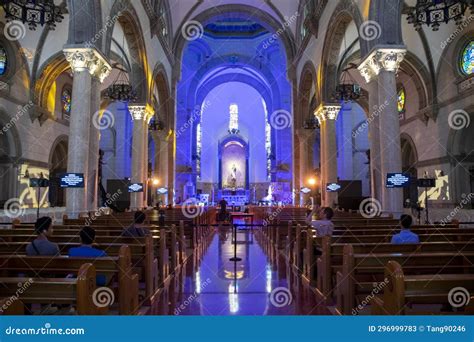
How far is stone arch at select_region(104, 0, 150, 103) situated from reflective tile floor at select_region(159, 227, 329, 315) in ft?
29.6

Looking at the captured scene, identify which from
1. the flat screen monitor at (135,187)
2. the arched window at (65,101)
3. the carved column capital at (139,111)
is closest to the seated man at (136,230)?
the flat screen monitor at (135,187)

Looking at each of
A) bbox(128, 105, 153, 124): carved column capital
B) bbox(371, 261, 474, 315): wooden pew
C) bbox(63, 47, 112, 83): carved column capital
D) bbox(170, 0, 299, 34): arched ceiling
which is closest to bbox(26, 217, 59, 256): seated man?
bbox(371, 261, 474, 315): wooden pew

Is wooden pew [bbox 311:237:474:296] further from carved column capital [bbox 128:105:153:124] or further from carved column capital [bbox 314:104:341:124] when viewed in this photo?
carved column capital [bbox 128:105:153:124]

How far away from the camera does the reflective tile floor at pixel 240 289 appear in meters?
5.20

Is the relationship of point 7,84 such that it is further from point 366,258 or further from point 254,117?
point 254,117

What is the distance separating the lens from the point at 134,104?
1888 centimetres

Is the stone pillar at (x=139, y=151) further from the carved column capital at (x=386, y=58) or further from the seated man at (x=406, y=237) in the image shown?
the seated man at (x=406, y=237)

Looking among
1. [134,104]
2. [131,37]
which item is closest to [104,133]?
[134,104]

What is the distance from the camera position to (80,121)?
11617 millimetres

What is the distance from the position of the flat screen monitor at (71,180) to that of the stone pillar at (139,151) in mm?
7266

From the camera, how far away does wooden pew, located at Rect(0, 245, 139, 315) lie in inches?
163

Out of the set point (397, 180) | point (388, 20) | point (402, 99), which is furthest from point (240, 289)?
point (402, 99)

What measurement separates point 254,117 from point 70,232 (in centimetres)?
3957

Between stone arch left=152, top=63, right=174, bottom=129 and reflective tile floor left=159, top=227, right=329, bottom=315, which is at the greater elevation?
stone arch left=152, top=63, right=174, bottom=129
